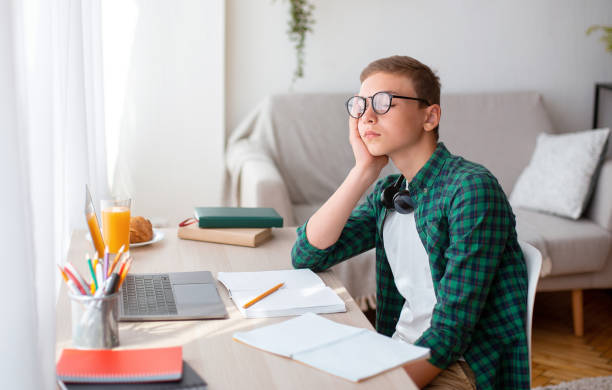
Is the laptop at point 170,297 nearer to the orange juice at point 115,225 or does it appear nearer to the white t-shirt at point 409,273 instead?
the orange juice at point 115,225

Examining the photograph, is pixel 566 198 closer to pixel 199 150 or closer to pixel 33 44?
pixel 199 150

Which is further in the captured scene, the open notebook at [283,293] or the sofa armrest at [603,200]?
the sofa armrest at [603,200]

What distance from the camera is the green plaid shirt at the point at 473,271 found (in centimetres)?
120

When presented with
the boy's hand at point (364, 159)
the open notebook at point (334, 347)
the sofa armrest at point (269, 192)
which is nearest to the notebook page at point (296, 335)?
the open notebook at point (334, 347)

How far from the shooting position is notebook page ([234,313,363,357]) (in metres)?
1.04

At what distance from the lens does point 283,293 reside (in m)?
1.28

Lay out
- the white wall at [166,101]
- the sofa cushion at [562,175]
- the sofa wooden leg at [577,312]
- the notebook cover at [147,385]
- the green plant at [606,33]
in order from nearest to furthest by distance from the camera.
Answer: the notebook cover at [147,385] → the sofa wooden leg at [577,312] → the sofa cushion at [562,175] → the white wall at [166,101] → the green plant at [606,33]

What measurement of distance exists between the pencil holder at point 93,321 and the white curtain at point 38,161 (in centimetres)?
9

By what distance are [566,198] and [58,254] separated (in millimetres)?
2139

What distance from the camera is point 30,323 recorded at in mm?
1039

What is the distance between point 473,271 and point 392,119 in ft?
1.14

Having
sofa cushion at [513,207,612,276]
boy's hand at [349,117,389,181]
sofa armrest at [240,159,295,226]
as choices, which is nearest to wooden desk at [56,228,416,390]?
boy's hand at [349,117,389,181]

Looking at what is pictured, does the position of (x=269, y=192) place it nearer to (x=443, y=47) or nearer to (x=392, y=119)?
(x=392, y=119)

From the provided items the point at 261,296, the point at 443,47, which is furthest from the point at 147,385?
the point at 443,47
